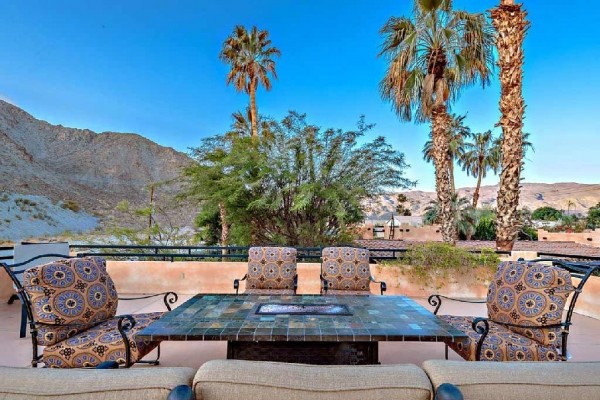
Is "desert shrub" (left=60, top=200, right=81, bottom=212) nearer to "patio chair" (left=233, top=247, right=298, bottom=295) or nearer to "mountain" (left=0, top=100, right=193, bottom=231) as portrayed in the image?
"mountain" (left=0, top=100, right=193, bottom=231)

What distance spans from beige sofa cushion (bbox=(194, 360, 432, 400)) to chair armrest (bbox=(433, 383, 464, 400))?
0.04 m

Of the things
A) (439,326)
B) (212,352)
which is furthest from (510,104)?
(212,352)

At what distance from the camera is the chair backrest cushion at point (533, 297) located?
210cm

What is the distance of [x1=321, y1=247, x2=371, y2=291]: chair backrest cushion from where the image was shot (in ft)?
12.3

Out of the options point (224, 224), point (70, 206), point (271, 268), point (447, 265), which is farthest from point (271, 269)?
point (70, 206)

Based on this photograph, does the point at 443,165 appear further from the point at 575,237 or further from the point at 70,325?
the point at 575,237

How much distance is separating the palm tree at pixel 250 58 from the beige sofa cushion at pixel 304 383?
11.8m

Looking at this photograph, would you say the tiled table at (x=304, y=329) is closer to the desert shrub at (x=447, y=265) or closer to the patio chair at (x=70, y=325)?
the patio chair at (x=70, y=325)

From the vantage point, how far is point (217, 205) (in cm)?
806

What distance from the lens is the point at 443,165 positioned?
23.0ft

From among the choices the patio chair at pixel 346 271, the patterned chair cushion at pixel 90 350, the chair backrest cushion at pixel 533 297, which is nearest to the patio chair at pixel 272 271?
the patio chair at pixel 346 271

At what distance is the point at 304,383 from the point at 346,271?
306cm

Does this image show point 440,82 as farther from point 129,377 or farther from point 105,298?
point 129,377

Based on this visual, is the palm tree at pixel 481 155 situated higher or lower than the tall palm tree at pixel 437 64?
higher
